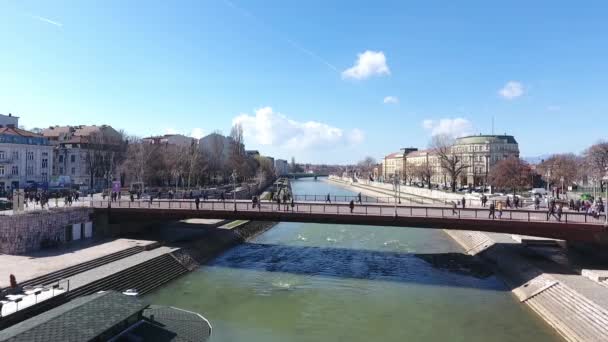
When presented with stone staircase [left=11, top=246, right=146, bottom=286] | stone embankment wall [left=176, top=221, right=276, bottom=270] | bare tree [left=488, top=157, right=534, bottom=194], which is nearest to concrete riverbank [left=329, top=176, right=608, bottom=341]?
stone embankment wall [left=176, top=221, right=276, bottom=270]

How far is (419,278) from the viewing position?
33562mm

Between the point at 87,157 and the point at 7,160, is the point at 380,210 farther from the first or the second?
the point at 87,157

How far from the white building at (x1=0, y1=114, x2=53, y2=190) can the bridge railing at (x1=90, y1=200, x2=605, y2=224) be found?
3548 centimetres

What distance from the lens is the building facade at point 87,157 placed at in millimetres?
79562

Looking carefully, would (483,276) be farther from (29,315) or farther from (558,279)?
(29,315)

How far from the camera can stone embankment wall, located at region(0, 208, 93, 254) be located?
105 ft

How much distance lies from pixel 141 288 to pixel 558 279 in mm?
28800

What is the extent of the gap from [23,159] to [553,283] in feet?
258

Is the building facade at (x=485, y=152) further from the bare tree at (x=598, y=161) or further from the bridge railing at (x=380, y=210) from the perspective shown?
the bridge railing at (x=380, y=210)

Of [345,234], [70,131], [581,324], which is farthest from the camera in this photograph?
[70,131]

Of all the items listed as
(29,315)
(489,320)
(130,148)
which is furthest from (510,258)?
(130,148)

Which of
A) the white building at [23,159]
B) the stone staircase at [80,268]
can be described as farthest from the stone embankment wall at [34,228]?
the white building at [23,159]

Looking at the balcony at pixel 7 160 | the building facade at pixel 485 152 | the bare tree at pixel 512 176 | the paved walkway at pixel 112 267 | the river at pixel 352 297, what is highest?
the building facade at pixel 485 152

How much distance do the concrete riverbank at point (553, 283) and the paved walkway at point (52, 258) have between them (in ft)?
105
